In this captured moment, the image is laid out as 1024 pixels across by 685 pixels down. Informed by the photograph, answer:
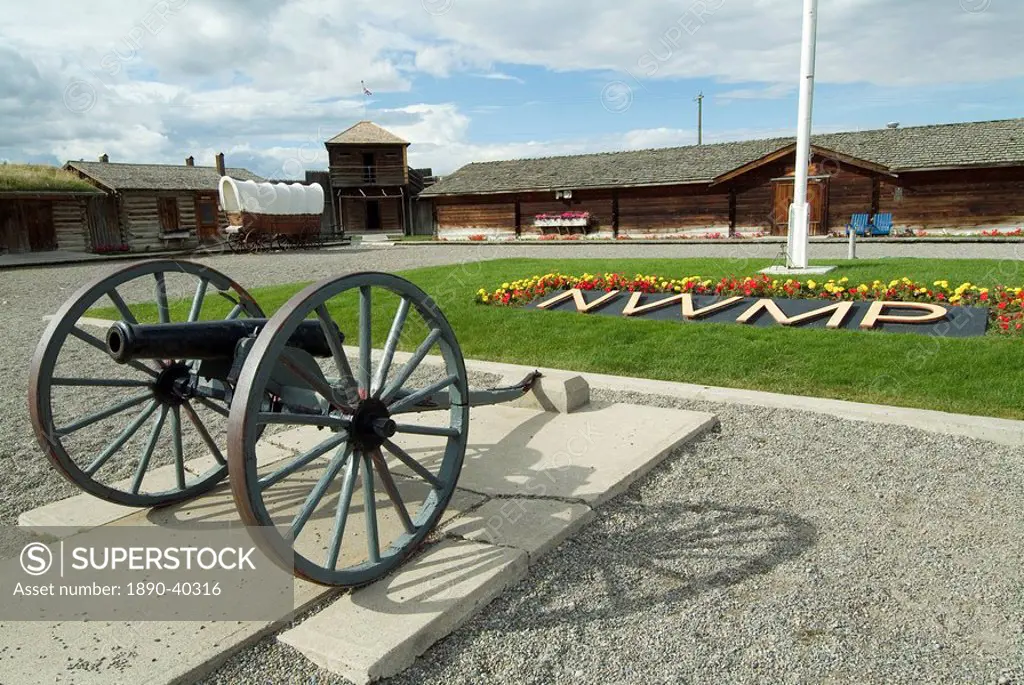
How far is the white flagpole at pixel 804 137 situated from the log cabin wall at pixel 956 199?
51.2 feet

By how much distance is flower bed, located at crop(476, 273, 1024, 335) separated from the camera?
25.0ft

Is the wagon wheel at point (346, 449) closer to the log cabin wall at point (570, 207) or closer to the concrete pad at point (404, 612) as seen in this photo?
the concrete pad at point (404, 612)

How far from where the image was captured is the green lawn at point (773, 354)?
5.79 metres

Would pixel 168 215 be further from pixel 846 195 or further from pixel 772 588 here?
pixel 772 588

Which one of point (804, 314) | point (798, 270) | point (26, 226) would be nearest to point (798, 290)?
point (804, 314)

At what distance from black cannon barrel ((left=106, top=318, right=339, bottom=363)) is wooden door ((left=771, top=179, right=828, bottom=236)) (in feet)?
82.6

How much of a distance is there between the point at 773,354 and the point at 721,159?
24.4 meters

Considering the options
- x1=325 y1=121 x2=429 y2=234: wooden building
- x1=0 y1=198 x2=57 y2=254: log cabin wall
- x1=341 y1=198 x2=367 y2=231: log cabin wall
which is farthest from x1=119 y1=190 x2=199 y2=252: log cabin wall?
x1=341 y1=198 x2=367 y2=231: log cabin wall

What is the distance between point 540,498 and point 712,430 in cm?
182

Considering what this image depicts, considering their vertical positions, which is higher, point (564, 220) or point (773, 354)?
point (564, 220)

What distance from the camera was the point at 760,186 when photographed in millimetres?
27734

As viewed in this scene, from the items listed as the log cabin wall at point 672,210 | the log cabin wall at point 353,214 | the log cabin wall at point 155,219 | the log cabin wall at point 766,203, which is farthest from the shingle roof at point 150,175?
the log cabin wall at point 672,210

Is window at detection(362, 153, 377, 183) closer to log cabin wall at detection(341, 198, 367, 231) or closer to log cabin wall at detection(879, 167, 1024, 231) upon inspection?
log cabin wall at detection(341, 198, 367, 231)

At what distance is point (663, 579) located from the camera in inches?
124
